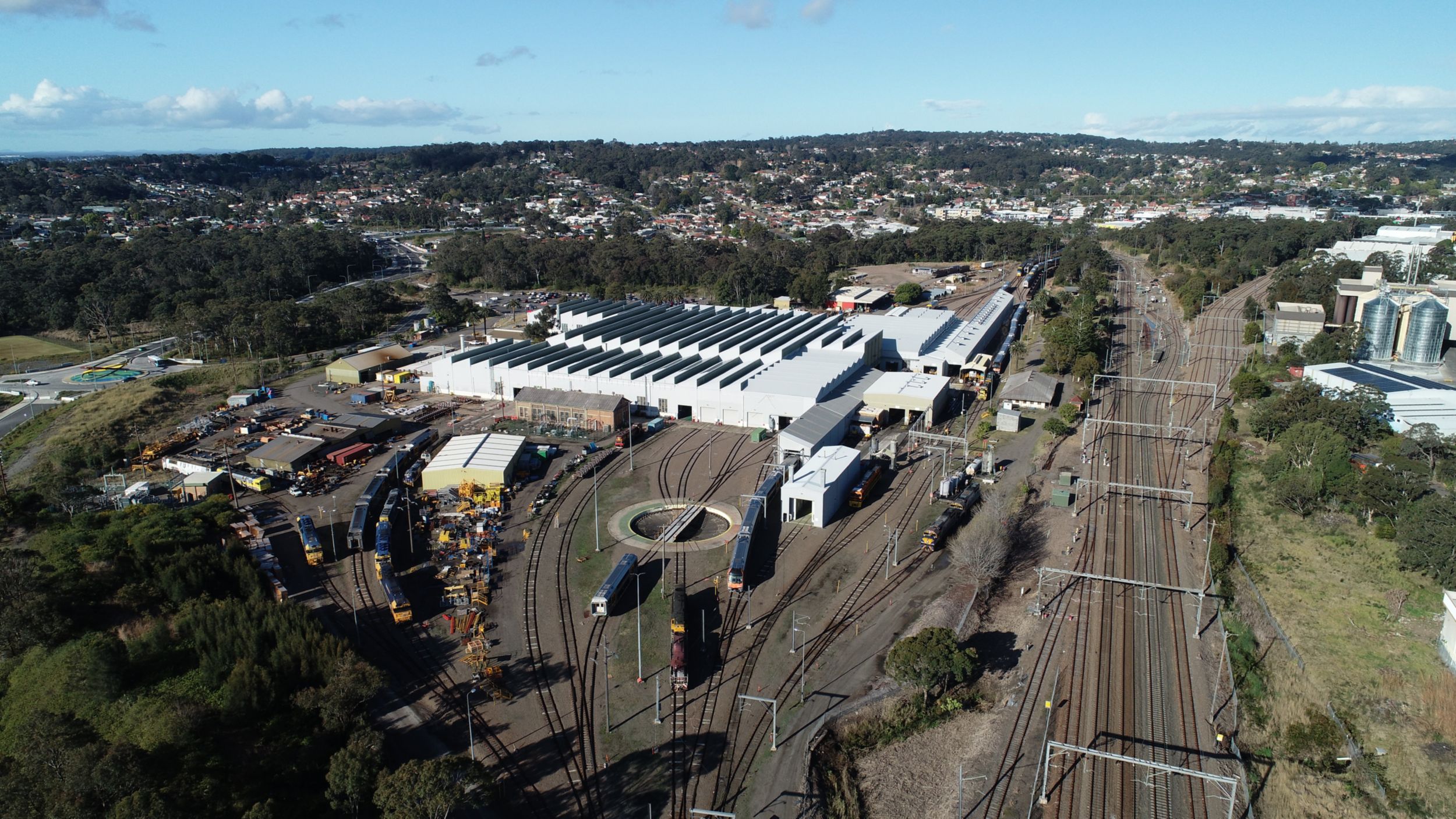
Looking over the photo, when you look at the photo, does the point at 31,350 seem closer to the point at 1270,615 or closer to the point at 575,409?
the point at 575,409

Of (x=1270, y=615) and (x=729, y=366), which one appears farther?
(x=729, y=366)

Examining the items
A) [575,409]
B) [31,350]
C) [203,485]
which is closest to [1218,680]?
[575,409]

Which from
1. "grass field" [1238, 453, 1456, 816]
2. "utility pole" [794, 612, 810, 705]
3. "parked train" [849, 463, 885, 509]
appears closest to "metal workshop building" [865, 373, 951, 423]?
"parked train" [849, 463, 885, 509]

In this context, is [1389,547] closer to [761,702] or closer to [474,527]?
[761,702]

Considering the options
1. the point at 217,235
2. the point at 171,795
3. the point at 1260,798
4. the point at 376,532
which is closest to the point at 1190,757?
the point at 1260,798

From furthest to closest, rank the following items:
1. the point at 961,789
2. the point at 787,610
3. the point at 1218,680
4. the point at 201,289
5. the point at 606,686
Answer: the point at 201,289, the point at 787,610, the point at 606,686, the point at 1218,680, the point at 961,789

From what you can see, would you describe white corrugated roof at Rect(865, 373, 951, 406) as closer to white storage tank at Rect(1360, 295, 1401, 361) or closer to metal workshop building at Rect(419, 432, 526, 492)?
metal workshop building at Rect(419, 432, 526, 492)
